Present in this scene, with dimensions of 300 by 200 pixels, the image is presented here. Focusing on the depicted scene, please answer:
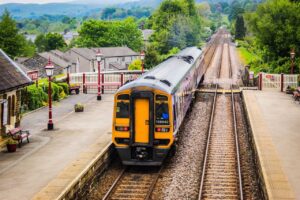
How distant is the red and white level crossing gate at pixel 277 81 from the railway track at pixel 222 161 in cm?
876

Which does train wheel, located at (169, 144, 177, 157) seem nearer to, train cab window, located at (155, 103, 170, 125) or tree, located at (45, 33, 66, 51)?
train cab window, located at (155, 103, 170, 125)

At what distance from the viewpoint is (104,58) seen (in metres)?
89.8

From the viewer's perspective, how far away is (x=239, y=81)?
145 feet

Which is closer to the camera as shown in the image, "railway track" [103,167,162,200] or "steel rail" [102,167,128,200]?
"steel rail" [102,167,128,200]

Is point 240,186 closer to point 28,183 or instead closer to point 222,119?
point 28,183

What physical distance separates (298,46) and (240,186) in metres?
30.3

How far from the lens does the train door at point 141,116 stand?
17.7m

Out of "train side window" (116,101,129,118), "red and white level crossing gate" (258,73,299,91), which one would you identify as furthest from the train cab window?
"red and white level crossing gate" (258,73,299,91)

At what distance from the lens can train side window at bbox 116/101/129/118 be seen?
18.0 meters

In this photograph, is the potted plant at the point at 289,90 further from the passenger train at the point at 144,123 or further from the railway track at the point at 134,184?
the railway track at the point at 134,184

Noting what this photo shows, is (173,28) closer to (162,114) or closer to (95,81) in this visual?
(95,81)

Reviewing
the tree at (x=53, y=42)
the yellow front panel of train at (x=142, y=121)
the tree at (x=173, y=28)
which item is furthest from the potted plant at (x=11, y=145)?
the tree at (x=53, y=42)

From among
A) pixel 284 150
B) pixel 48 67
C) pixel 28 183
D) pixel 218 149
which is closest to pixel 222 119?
pixel 218 149

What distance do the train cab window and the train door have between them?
215mm
